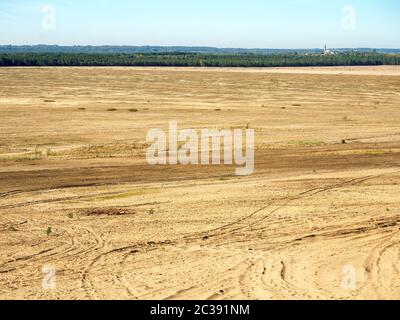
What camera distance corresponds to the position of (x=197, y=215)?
709 inches

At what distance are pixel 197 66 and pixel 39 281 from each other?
11544cm

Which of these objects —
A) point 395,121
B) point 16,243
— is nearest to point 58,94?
point 395,121

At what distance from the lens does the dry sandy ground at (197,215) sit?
1290cm

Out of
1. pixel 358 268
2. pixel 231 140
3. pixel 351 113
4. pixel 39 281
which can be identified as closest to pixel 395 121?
pixel 351 113

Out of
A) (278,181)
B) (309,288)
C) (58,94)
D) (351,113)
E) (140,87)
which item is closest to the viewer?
(309,288)

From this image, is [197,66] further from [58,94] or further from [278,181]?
[278,181]

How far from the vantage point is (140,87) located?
67.2 m

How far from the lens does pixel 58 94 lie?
2218 inches

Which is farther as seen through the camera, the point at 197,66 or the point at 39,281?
the point at 197,66

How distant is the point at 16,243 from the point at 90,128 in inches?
805

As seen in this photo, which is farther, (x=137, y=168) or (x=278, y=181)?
(x=137, y=168)

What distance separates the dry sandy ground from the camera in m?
12.9
